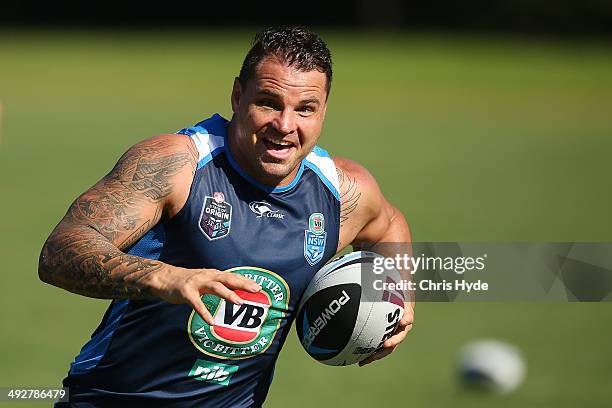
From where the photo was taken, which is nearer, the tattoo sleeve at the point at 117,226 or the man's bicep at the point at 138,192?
the tattoo sleeve at the point at 117,226

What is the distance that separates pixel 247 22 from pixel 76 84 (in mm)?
18094

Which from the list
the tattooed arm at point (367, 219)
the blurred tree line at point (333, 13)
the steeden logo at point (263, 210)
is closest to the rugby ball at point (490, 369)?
the tattooed arm at point (367, 219)

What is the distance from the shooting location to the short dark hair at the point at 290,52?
19.8 ft

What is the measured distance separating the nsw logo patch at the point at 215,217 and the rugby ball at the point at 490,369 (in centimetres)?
526

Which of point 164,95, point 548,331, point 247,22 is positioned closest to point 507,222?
point 548,331

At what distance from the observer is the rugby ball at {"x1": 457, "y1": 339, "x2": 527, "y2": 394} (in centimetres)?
1060

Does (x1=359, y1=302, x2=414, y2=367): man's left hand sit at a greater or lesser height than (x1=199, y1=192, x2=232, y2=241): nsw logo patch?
lesser

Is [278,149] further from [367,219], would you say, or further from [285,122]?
[367,219]

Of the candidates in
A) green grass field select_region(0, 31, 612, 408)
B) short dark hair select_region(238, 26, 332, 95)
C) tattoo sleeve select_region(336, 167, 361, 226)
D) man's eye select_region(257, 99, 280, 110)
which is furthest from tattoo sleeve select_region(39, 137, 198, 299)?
green grass field select_region(0, 31, 612, 408)

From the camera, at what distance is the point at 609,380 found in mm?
10977

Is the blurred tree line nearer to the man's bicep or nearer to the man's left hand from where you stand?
the man's left hand

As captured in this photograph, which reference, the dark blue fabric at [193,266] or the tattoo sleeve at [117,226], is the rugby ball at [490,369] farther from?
the tattoo sleeve at [117,226]

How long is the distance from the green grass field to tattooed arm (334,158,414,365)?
11.2ft

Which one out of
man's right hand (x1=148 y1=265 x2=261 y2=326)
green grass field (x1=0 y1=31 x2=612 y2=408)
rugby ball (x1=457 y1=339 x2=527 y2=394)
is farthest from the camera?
green grass field (x1=0 y1=31 x2=612 y2=408)
